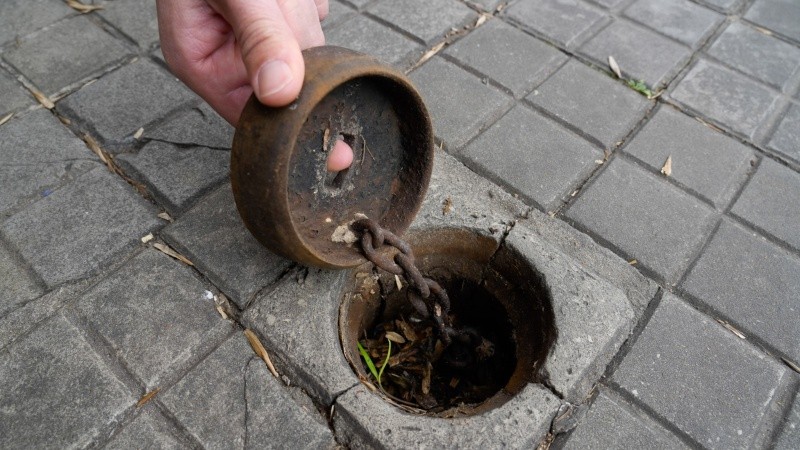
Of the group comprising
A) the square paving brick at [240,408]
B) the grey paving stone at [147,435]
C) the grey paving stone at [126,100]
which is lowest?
the grey paving stone at [147,435]

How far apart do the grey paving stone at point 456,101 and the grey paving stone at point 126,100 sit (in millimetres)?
1163

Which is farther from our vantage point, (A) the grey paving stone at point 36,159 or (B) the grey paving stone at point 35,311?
(A) the grey paving stone at point 36,159

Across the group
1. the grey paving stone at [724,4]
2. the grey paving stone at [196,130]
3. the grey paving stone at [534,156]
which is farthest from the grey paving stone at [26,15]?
the grey paving stone at [724,4]

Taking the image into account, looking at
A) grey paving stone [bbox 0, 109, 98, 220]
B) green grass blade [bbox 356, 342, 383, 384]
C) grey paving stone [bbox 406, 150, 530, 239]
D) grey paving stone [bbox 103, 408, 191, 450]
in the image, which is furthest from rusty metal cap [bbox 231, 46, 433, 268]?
grey paving stone [bbox 0, 109, 98, 220]

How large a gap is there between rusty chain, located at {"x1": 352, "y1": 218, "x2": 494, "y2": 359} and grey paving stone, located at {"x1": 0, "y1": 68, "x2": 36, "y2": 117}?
6.16 ft

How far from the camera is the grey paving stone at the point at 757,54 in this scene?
3.41 meters

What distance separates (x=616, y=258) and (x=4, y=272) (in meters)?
2.34

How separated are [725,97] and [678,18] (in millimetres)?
684

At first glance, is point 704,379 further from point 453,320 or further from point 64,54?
point 64,54

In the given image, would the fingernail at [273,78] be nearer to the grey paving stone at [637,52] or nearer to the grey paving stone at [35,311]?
the grey paving stone at [35,311]

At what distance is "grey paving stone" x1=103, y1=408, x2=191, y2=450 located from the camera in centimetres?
192

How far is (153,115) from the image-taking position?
9.46 ft

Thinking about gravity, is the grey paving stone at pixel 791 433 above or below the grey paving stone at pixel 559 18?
below

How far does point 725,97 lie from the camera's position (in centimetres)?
327
